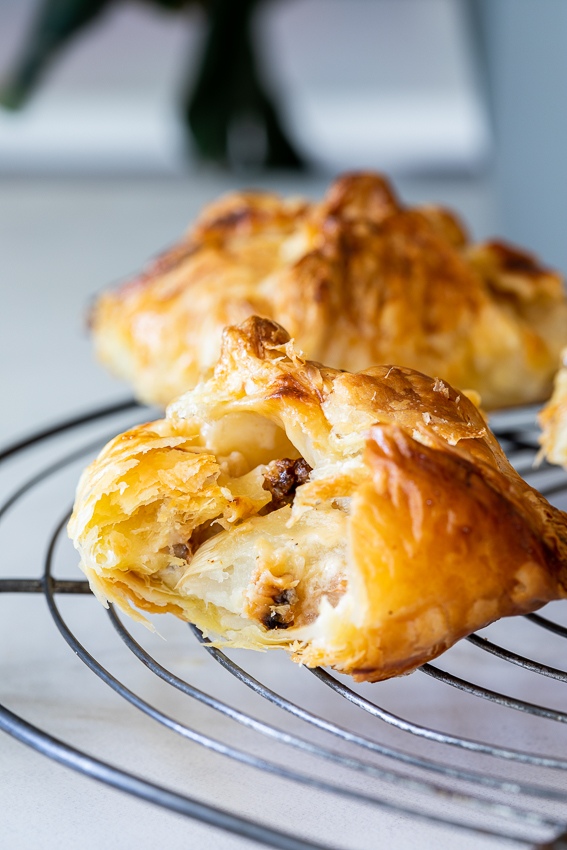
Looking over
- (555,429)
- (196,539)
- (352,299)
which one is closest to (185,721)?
(196,539)

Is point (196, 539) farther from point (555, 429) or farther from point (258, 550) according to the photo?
point (555, 429)

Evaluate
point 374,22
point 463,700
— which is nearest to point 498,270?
point 463,700

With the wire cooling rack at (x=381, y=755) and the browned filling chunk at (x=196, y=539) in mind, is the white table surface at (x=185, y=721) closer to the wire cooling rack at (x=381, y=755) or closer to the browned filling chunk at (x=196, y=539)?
the wire cooling rack at (x=381, y=755)

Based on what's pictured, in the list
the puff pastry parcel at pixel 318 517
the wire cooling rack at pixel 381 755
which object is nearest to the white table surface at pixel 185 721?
the wire cooling rack at pixel 381 755

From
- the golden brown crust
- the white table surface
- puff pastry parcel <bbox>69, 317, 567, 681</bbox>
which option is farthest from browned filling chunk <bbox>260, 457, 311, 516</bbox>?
the golden brown crust

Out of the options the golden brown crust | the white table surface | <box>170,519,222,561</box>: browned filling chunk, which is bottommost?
the white table surface

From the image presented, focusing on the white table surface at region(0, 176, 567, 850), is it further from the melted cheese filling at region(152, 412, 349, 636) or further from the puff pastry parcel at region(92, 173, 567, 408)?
the puff pastry parcel at region(92, 173, 567, 408)

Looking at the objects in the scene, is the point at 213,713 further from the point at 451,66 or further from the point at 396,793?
the point at 451,66
